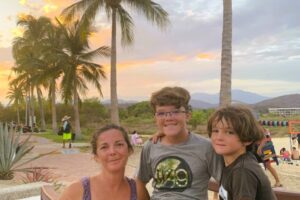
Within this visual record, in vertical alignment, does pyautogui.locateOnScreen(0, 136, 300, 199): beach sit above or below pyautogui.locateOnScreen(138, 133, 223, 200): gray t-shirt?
below

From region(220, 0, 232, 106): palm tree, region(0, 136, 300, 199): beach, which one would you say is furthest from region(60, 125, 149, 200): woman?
region(220, 0, 232, 106): palm tree

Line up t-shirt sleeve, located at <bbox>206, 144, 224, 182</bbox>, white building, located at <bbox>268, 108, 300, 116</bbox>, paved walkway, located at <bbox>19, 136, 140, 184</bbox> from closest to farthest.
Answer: t-shirt sleeve, located at <bbox>206, 144, 224, 182</bbox>
paved walkway, located at <bbox>19, 136, 140, 184</bbox>
white building, located at <bbox>268, 108, 300, 116</bbox>

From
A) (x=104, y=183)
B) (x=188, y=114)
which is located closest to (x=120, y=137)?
(x=104, y=183)

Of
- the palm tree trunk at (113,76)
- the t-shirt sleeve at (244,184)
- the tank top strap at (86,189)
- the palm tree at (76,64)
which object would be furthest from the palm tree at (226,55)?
the palm tree at (76,64)

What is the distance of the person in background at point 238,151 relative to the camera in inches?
73.7

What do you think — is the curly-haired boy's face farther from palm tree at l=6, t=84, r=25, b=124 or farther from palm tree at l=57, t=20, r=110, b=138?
palm tree at l=6, t=84, r=25, b=124

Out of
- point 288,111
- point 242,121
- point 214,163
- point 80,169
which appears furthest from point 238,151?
point 288,111

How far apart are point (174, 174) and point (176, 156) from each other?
0.10 meters

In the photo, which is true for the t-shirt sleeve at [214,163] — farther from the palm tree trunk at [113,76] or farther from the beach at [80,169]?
the palm tree trunk at [113,76]

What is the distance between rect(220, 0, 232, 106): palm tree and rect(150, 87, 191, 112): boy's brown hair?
783 cm

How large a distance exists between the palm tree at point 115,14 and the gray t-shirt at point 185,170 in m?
17.3

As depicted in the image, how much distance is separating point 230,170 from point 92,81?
2617cm

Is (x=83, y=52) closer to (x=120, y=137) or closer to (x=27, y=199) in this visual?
(x=27, y=199)

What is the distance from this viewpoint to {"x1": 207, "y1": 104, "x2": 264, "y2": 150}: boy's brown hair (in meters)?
2.04
